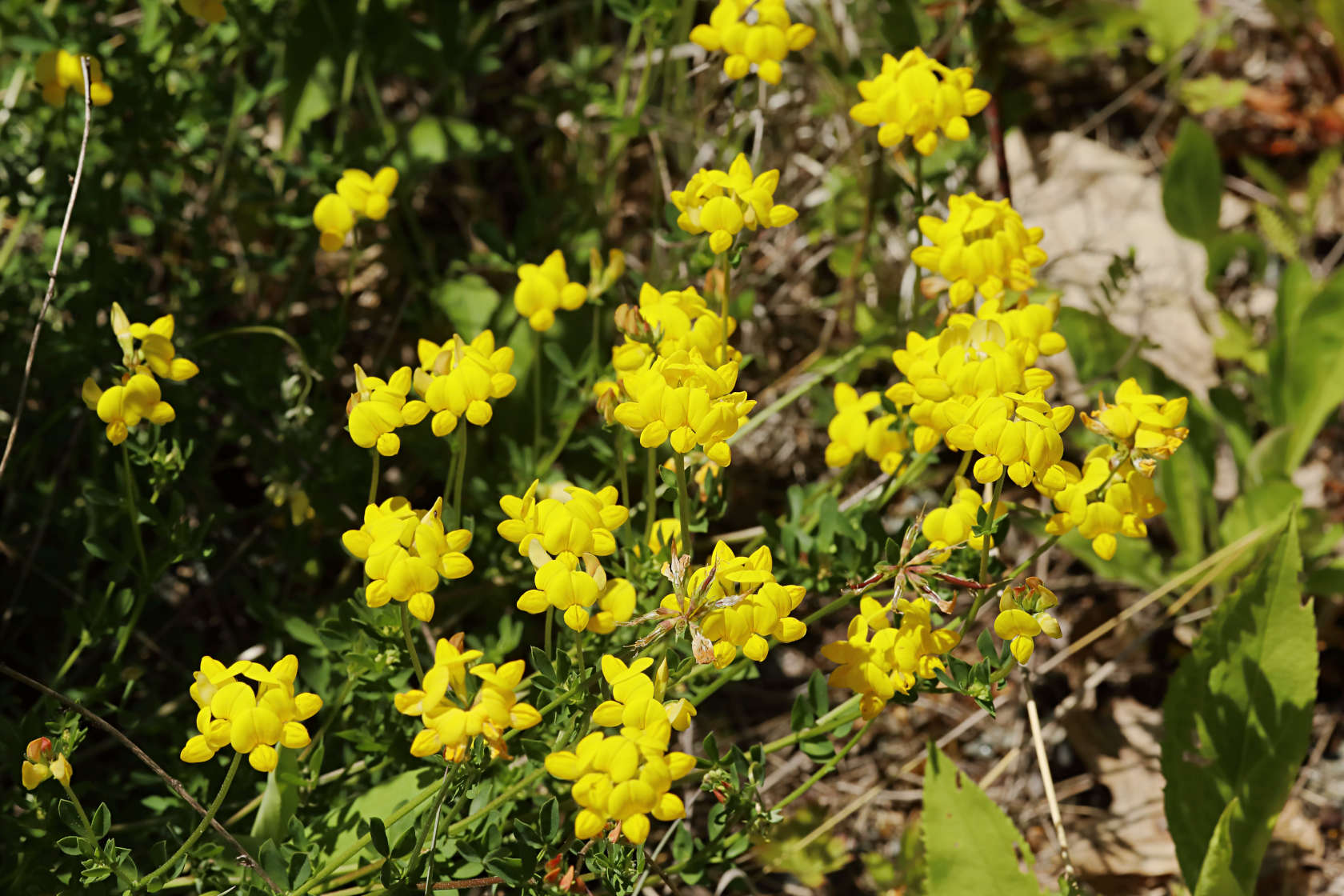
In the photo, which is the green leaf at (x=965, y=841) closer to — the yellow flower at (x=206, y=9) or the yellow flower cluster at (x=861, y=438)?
the yellow flower cluster at (x=861, y=438)

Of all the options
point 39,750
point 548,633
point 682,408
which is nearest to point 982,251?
point 682,408

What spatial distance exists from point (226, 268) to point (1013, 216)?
194 cm

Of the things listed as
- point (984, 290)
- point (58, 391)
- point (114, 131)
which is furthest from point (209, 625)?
point (984, 290)

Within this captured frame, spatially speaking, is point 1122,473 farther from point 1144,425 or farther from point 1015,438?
point 1015,438

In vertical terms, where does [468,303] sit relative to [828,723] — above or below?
above

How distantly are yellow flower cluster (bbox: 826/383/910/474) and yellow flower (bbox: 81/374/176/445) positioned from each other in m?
1.11

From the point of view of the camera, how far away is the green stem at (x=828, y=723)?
186 centimetres

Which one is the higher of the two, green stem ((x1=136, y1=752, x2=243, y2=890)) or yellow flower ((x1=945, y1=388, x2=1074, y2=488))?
yellow flower ((x1=945, y1=388, x2=1074, y2=488))

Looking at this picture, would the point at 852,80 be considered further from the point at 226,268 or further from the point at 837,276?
the point at 226,268

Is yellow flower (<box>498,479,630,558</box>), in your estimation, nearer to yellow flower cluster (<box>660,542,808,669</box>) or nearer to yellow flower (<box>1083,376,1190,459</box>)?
yellow flower cluster (<box>660,542,808,669</box>)

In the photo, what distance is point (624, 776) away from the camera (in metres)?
1.38

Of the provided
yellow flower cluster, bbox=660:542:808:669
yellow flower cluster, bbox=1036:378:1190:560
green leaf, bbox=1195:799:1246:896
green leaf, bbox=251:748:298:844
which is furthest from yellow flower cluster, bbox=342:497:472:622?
green leaf, bbox=1195:799:1246:896

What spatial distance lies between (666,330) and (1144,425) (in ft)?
2.39

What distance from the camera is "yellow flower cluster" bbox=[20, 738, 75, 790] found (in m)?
1.55
